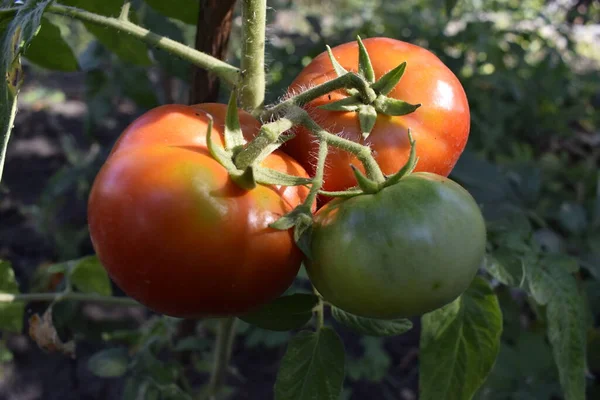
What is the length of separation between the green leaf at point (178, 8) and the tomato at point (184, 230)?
1.31 feet

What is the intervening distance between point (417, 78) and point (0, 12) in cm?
45

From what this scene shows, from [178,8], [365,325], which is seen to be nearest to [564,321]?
[365,325]

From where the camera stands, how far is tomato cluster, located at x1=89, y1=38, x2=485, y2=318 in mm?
480

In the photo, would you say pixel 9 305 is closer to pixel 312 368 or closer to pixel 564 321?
pixel 312 368

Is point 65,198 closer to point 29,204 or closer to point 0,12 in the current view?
point 29,204

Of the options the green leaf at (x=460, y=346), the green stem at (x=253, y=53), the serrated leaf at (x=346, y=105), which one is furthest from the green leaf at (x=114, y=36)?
the green leaf at (x=460, y=346)

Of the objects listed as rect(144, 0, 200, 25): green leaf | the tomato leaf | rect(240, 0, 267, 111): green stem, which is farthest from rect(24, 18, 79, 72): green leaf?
the tomato leaf

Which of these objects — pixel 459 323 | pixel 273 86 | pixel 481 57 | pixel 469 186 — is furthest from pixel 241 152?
pixel 481 57

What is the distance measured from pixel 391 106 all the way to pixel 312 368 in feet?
1.13

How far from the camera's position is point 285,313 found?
0.72m

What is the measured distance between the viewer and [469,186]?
4.69 feet

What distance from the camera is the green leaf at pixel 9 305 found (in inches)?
38.7

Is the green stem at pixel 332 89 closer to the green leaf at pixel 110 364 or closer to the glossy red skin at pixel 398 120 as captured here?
the glossy red skin at pixel 398 120

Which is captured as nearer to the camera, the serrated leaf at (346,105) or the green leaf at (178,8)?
the serrated leaf at (346,105)
